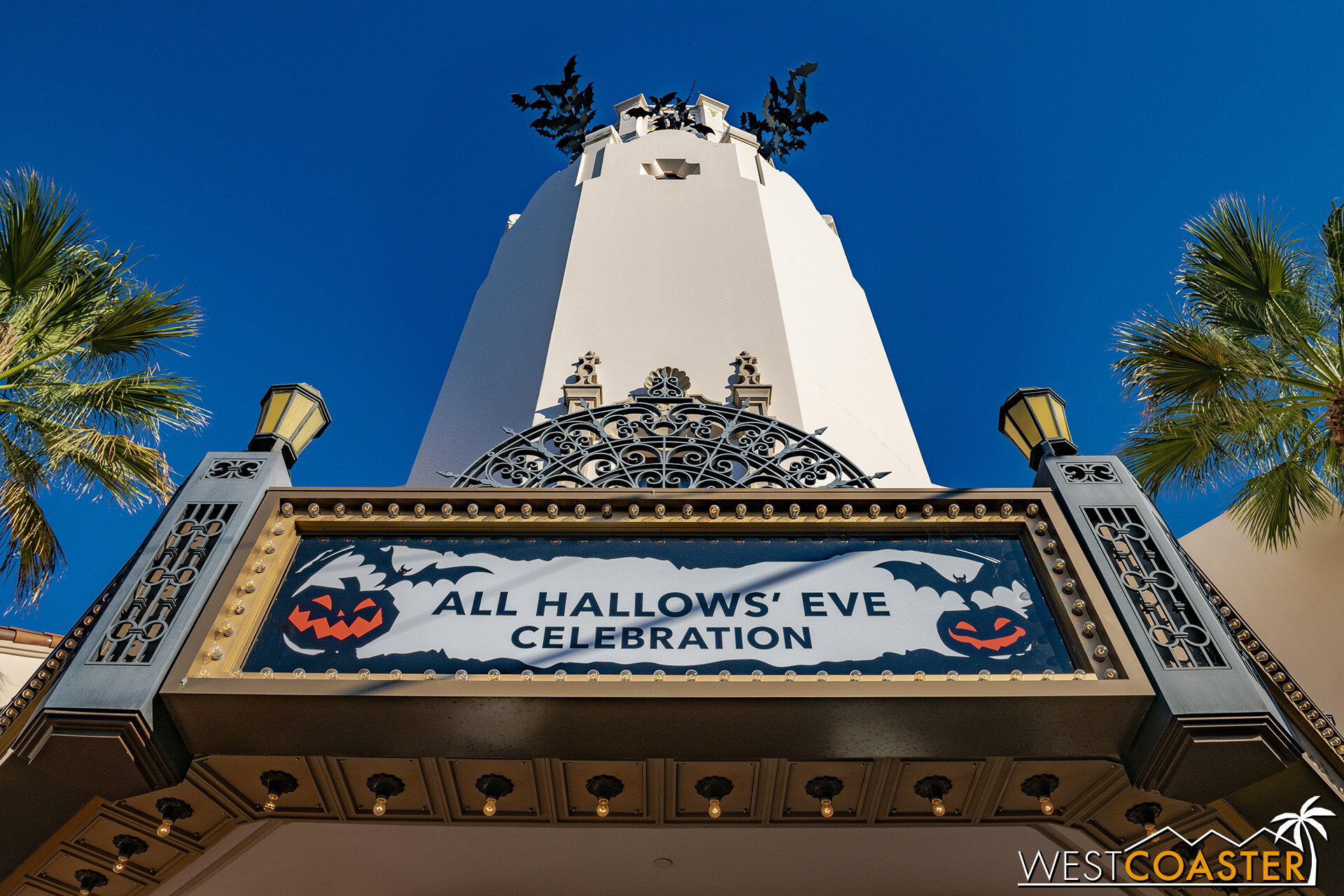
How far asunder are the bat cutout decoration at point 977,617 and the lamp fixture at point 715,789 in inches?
44.4

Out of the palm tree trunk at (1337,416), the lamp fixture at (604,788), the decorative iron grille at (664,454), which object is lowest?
the lamp fixture at (604,788)

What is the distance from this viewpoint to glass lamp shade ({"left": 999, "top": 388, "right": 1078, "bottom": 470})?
5.08m

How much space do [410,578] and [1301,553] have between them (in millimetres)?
10381

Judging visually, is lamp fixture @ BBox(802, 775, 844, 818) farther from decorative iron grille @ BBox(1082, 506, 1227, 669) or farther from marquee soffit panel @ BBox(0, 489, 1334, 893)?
decorative iron grille @ BBox(1082, 506, 1227, 669)

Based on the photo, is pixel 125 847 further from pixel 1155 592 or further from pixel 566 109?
pixel 566 109

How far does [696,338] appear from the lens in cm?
789

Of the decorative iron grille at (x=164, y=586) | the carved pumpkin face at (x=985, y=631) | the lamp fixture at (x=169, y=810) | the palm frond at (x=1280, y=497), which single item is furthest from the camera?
the palm frond at (x=1280, y=497)

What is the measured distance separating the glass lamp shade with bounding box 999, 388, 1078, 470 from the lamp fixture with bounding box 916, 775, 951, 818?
194 cm

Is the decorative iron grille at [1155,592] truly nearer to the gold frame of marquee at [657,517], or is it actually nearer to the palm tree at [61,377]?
the gold frame of marquee at [657,517]

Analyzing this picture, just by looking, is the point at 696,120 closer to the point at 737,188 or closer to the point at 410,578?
the point at 737,188

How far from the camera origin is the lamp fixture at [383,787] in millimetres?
3959

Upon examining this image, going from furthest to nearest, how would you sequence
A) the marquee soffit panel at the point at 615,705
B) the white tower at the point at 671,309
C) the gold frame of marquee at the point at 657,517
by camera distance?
the white tower at the point at 671,309 < the gold frame of marquee at the point at 657,517 < the marquee soffit panel at the point at 615,705

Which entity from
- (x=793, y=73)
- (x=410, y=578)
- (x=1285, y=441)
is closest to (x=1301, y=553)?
(x=1285, y=441)

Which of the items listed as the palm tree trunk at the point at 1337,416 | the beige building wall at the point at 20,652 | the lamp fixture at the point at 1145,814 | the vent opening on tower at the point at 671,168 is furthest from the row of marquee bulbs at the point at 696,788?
the vent opening on tower at the point at 671,168
